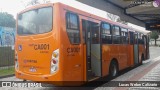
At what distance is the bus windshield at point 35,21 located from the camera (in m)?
7.87

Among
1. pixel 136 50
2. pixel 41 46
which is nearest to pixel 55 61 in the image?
pixel 41 46

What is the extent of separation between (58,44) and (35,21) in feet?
4.49

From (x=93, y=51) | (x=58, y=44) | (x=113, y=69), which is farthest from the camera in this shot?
(x=113, y=69)

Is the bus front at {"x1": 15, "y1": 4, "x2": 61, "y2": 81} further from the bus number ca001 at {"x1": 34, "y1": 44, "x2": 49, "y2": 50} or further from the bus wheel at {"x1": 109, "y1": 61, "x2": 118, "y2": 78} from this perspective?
the bus wheel at {"x1": 109, "y1": 61, "x2": 118, "y2": 78}

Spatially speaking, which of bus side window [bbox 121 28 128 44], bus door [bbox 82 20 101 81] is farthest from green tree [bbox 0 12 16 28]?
bus door [bbox 82 20 101 81]

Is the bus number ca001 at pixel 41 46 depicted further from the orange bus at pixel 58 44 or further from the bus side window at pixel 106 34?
the bus side window at pixel 106 34

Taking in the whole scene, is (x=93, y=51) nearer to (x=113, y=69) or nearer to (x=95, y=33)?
(x=95, y=33)

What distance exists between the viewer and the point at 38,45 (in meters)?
7.93

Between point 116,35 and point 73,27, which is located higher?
point 73,27

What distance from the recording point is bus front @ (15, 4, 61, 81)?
7504mm

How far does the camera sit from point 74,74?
7.98 meters

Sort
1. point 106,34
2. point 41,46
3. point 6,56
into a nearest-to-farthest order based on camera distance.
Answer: point 41,46 < point 106,34 < point 6,56

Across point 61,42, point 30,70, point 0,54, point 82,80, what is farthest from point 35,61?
point 0,54

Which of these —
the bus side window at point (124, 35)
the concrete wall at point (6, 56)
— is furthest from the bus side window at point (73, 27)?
the concrete wall at point (6, 56)
